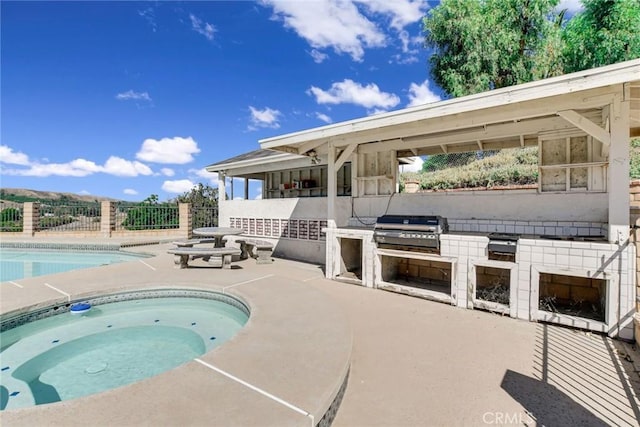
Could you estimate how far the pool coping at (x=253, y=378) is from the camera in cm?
179

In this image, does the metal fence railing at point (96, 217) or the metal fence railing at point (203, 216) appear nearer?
the metal fence railing at point (96, 217)

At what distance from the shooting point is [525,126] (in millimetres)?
5582

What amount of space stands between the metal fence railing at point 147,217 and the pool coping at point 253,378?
10.8 m

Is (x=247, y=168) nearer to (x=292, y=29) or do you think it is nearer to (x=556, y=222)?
(x=292, y=29)

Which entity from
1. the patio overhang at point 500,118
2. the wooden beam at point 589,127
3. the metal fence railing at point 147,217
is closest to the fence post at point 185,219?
the metal fence railing at point 147,217

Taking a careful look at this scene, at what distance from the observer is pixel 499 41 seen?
581 inches

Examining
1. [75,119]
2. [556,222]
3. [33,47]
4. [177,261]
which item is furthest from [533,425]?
[75,119]

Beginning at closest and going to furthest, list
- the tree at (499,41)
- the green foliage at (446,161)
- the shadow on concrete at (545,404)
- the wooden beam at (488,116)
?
the shadow on concrete at (545,404), the wooden beam at (488,116), the tree at (499,41), the green foliage at (446,161)

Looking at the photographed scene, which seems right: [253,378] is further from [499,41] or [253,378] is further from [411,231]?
[499,41]

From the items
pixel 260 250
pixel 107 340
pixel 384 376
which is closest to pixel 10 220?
pixel 260 250

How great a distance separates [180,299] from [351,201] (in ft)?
15.7

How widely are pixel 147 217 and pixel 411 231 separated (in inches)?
580

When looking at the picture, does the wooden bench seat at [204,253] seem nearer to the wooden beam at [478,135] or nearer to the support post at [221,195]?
the support post at [221,195]

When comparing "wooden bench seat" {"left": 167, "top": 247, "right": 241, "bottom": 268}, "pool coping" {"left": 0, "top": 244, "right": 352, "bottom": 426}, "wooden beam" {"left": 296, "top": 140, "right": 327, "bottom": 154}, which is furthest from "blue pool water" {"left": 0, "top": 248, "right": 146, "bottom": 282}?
"wooden beam" {"left": 296, "top": 140, "right": 327, "bottom": 154}
